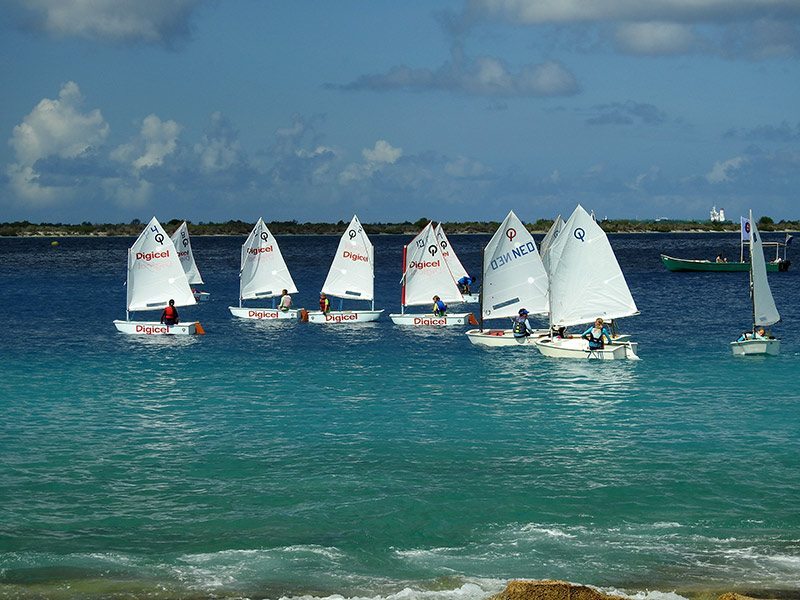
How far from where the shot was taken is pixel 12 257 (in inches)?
7160

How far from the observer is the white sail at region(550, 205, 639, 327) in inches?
1898

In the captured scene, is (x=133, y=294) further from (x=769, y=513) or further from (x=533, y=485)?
(x=769, y=513)

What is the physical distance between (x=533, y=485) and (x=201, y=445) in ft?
34.0

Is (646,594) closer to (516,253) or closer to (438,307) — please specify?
(516,253)

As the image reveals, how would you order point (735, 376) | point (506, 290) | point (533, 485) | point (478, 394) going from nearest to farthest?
point (533, 485)
point (478, 394)
point (735, 376)
point (506, 290)

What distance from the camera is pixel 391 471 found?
92.4 ft

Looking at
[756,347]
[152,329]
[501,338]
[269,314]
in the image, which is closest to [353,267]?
[269,314]

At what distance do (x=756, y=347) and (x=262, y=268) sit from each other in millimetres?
33009

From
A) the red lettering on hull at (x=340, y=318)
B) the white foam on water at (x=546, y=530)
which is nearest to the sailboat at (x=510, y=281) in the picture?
the red lettering on hull at (x=340, y=318)

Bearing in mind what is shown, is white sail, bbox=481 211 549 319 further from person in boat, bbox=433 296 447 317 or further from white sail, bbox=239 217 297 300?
white sail, bbox=239 217 297 300

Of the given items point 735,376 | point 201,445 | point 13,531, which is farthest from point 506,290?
point 13,531

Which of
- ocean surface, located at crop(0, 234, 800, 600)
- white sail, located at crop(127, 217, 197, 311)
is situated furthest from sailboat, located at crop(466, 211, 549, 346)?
white sail, located at crop(127, 217, 197, 311)

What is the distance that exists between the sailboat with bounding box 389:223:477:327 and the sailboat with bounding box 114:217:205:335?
1237 centimetres

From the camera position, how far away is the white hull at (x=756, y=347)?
48134 millimetres
